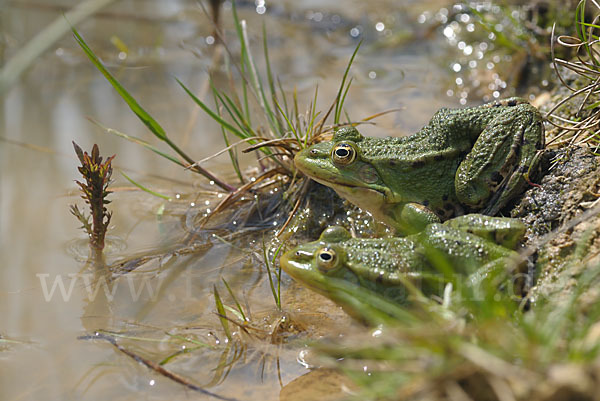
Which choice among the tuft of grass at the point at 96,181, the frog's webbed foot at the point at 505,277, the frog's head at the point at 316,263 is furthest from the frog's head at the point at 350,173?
the tuft of grass at the point at 96,181

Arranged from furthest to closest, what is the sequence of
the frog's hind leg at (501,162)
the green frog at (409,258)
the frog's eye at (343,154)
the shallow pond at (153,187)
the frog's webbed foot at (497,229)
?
the frog's eye at (343,154), the frog's hind leg at (501,162), the shallow pond at (153,187), the frog's webbed foot at (497,229), the green frog at (409,258)

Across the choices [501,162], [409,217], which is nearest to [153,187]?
[409,217]

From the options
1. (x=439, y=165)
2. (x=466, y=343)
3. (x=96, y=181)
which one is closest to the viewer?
(x=466, y=343)

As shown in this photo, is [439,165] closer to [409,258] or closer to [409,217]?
[409,217]

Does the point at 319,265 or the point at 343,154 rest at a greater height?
the point at 343,154

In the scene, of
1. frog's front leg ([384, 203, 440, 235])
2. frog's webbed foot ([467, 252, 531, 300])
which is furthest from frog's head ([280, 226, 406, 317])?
frog's front leg ([384, 203, 440, 235])

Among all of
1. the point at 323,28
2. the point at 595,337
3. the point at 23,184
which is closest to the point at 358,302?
the point at 595,337

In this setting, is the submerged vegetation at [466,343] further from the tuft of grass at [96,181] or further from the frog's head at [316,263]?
the tuft of grass at [96,181]
